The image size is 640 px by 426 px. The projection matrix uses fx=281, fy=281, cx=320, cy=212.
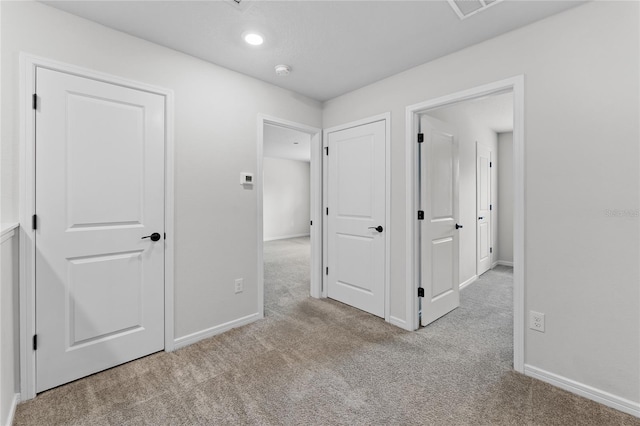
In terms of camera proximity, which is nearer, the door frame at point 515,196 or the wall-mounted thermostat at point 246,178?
the door frame at point 515,196

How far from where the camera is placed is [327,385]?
6.08ft

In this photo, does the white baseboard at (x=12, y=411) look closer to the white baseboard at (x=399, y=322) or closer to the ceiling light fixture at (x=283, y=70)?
the white baseboard at (x=399, y=322)

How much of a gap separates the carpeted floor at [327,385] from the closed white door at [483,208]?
6.27 feet

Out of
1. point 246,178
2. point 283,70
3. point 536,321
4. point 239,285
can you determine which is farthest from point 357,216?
point 536,321

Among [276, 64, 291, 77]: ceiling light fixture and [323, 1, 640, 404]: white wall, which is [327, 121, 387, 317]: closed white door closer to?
[276, 64, 291, 77]: ceiling light fixture

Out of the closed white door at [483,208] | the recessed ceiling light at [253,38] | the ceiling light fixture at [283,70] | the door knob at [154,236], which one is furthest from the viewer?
the closed white door at [483,208]

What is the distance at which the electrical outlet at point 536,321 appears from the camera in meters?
1.92

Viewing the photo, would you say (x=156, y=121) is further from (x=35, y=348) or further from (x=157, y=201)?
(x=35, y=348)

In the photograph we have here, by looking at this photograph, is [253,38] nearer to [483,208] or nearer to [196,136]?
[196,136]

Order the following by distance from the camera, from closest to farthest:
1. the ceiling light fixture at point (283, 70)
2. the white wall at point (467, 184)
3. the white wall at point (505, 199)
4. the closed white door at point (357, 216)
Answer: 1. the ceiling light fixture at point (283, 70)
2. the closed white door at point (357, 216)
3. the white wall at point (467, 184)
4. the white wall at point (505, 199)

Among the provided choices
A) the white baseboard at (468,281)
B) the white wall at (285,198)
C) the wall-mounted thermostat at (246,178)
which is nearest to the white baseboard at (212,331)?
the wall-mounted thermostat at (246,178)

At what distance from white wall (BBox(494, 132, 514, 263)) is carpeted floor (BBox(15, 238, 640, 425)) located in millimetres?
2864

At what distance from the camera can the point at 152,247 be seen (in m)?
2.20

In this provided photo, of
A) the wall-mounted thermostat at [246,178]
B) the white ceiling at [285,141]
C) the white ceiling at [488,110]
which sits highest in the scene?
the white ceiling at [285,141]
